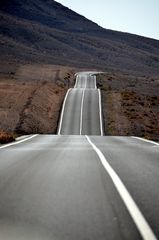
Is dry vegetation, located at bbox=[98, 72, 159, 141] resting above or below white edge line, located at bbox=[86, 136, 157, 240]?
below

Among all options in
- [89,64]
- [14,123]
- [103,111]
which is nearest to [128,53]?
[89,64]

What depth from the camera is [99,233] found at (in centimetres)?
501

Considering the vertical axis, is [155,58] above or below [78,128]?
above

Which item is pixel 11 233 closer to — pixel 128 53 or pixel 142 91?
pixel 142 91

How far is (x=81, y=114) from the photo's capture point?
195 ft

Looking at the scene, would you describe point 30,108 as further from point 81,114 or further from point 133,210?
point 133,210

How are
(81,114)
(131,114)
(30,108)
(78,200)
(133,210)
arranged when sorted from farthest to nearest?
(81,114) → (131,114) → (30,108) → (78,200) → (133,210)

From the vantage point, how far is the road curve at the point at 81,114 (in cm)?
5075

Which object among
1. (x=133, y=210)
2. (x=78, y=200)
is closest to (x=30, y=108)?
(x=78, y=200)

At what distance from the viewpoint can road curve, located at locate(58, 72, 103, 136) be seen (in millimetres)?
50750

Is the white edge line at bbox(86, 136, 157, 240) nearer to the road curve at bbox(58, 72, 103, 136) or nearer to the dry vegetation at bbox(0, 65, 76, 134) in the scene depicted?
the dry vegetation at bbox(0, 65, 76, 134)

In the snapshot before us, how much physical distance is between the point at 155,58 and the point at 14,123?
158 meters

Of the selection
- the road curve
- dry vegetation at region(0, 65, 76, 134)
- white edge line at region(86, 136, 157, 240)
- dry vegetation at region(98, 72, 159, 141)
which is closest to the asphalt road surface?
white edge line at region(86, 136, 157, 240)

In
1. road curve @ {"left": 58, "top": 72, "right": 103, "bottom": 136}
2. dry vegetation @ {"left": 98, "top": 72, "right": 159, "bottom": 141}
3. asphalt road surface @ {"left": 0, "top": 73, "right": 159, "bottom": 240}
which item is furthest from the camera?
road curve @ {"left": 58, "top": 72, "right": 103, "bottom": 136}
